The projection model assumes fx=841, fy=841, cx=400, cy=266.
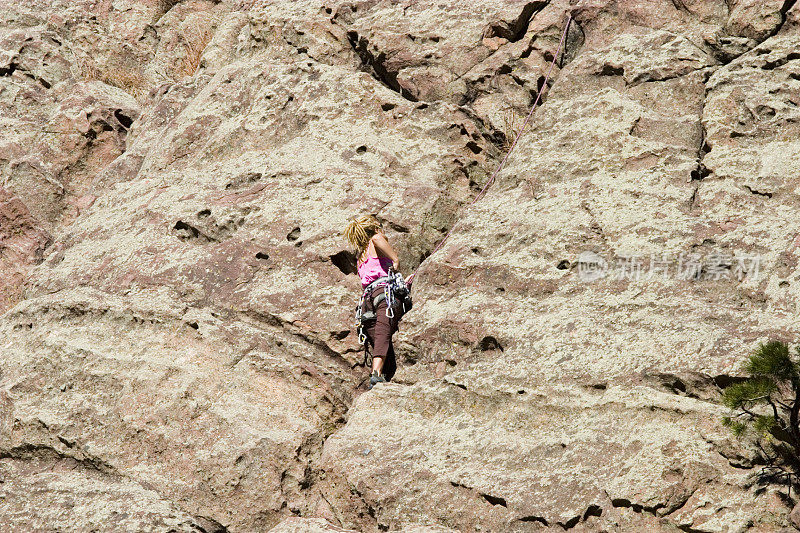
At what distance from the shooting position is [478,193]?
1134cm

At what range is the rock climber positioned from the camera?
9.77m

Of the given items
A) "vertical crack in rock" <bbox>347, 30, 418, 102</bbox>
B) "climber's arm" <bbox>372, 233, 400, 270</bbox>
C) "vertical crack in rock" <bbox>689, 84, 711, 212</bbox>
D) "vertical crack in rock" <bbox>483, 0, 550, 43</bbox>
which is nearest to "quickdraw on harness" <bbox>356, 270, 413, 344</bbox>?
"climber's arm" <bbox>372, 233, 400, 270</bbox>

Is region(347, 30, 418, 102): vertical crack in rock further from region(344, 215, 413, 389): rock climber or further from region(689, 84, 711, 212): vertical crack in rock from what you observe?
region(689, 84, 711, 212): vertical crack in rock

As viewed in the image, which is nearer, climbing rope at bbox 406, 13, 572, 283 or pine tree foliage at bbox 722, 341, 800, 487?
pine tree foliage at bbox 722, 341, 800, 487

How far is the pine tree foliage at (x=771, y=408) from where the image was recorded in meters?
6.62

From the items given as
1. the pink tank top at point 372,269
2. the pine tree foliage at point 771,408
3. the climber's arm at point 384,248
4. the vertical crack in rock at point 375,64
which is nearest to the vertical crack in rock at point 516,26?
the vertical crack in rock at point 375,64

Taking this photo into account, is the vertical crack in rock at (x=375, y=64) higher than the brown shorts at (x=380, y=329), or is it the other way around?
the vertical crack in rock at (x=375, y=64)

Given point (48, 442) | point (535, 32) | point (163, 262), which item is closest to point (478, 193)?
point (535, 32)

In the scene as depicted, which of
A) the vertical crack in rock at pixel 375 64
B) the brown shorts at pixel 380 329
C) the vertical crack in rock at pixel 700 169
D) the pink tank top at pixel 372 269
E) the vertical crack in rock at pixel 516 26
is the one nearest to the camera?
the vertical crack in rock at pixel 700 169

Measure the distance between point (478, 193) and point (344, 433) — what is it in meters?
3.99

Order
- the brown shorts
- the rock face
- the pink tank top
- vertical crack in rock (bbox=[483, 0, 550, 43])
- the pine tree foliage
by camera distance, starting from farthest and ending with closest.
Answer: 1. vertical crack in rock (bbox=[483, 0, 550, 43])
2. the pink tank top
3. the brown shorts
4. the rock face
5. the pine tree foliage

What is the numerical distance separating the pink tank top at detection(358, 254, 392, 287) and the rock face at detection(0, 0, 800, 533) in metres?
0.36

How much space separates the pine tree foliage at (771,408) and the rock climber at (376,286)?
12.9ft

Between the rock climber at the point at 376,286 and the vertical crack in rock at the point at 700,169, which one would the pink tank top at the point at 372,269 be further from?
the vertical crack in rock at the point at 700,169
